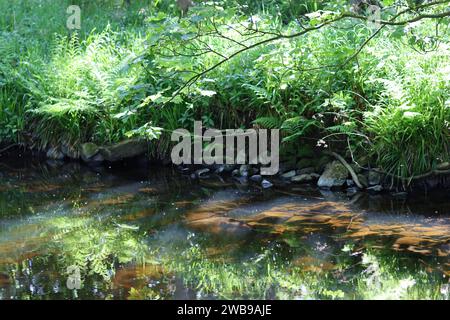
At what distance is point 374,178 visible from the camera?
7.08 meters

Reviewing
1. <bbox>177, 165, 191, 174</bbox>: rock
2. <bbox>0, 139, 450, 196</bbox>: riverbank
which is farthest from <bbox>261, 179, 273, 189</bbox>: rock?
<bbox>177, 165, 191, 174</bbox>: rock

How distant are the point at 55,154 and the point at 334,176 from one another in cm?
370

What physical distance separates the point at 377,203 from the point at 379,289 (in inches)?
83.5

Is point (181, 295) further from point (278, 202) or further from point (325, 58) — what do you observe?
point (325, 58)

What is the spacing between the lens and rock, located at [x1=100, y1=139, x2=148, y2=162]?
827 centimetres

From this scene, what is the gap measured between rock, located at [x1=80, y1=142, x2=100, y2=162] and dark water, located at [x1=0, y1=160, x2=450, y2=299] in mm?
680

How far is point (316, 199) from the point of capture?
679 centimetres

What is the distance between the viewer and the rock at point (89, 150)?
331 inches

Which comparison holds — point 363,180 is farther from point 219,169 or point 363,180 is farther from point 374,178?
point 219,169

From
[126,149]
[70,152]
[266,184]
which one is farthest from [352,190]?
[70,152]

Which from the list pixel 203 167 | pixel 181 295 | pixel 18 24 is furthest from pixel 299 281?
pixel 18 24

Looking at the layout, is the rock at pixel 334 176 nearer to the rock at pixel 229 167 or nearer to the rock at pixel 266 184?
the rock at pixel 266 184

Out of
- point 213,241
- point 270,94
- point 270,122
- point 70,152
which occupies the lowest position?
point 213,241
